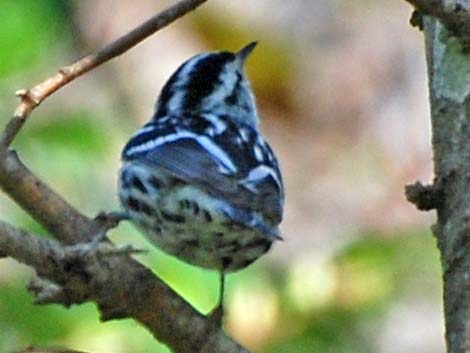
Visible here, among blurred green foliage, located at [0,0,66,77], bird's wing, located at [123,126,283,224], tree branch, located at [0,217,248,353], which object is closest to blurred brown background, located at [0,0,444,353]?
blurred green foliage, located at [0,0,66,77]

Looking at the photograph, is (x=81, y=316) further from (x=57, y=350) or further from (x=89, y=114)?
(x=57, y=350)

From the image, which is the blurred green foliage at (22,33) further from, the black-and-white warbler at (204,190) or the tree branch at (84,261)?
the tree branch at (84,261)

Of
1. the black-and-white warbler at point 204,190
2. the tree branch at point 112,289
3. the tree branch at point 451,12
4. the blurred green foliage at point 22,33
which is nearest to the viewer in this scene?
the tree branch at point 112,289

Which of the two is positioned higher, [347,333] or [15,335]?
[15,335]

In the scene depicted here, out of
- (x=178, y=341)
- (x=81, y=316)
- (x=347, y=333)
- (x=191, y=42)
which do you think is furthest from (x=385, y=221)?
(x=178, y=341)

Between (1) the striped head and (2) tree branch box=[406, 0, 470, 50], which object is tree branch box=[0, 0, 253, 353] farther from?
(1) the striped head

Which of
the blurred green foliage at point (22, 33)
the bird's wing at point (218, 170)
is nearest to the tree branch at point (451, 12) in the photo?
the bird's wing at point (218, 170)

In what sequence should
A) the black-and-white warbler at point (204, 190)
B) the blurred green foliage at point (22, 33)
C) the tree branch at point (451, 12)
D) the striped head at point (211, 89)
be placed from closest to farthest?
the tree branch at point (451, 12)
the black-and-white warbler at point (204, 190)
the blurred green foliage at point (22, 33)
the striped head at point (211, 89)
